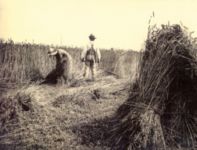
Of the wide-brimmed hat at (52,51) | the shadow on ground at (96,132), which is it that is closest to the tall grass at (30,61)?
the wide-brimmed hat at (52,51)

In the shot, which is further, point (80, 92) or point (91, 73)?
point (91, 73)

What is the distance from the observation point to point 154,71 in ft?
9.43

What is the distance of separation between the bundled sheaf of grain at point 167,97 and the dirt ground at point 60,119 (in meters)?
0.23

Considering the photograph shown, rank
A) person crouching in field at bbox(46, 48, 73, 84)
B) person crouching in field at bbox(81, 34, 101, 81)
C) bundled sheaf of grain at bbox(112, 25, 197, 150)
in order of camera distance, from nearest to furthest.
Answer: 1. bundled sheaf of grain at bbox(112, 25, 197, 150)
2. person crouching in field at bbox(46, 48, 73, 84)
3. person crouching in field at bbox(81, 34, 101, 81)

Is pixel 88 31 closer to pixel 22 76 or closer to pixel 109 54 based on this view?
pixel 22 76

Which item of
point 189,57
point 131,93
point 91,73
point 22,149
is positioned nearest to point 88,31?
point 131,93

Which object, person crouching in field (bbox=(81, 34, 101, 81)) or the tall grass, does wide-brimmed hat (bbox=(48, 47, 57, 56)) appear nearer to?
the tall grass

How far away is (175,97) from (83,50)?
214 centimetres

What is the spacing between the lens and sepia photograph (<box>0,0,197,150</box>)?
9.21 feet

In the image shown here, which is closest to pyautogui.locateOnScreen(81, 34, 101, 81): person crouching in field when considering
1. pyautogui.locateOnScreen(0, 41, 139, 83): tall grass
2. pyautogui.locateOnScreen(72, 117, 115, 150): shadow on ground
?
pyautogui.locateOnScreen(0, 41, 139, 83): tall grass

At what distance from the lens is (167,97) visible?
285 centimetres

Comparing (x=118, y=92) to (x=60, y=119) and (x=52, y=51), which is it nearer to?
(x=60, y=119)

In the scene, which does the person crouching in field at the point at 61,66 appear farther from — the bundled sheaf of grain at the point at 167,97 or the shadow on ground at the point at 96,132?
the bundled sheaf of grain at the point at 167,97

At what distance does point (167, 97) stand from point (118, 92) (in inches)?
29.8
